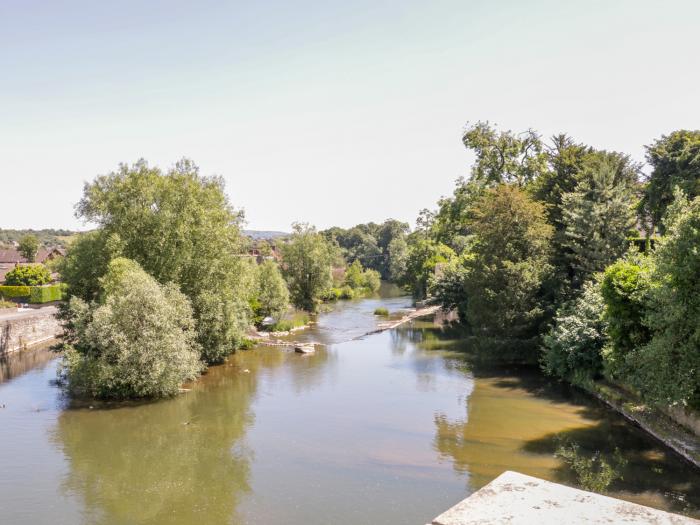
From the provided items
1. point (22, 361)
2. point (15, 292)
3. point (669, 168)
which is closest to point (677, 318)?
point (669, 168)

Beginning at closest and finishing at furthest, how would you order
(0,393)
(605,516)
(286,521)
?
(605,516) → (286,521) → (0,393)

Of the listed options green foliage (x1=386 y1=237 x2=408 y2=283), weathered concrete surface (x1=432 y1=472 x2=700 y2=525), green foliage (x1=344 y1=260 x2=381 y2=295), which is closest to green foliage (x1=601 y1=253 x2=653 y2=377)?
weathered concrete surface (x1=432 y1=472 x2=700 y2=525)

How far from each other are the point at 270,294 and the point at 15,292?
971 inches

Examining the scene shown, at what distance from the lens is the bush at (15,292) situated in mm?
50719

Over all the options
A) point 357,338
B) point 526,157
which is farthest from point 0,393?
point 526,157

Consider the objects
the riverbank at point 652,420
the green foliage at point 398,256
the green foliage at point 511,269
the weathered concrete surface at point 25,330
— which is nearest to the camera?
the riverbank at point 652,420

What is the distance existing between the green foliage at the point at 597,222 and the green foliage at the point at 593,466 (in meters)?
11.4

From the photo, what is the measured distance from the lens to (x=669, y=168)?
100 ft

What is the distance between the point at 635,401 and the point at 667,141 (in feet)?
58.4

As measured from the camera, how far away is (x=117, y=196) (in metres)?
29.0

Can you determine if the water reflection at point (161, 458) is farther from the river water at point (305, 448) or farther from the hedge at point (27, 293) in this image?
the hedge at point (27, 293)

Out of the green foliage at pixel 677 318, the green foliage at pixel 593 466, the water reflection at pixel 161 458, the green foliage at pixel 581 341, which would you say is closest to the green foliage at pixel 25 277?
the water reflection at pixel 161 458

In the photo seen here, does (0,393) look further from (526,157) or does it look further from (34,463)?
(526,157)

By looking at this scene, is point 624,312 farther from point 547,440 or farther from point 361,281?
point 361,281
